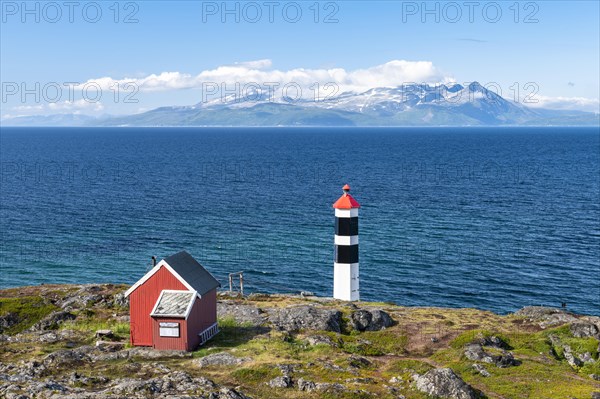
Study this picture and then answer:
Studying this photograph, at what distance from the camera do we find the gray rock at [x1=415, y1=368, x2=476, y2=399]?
27656 mm

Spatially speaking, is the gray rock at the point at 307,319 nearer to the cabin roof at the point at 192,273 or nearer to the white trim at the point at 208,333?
the white trim at the point at 208,333

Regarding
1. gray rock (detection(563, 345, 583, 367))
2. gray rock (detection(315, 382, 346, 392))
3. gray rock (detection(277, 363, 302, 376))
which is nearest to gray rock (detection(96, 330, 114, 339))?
gray rock (detection(277, 363, 302, 376))

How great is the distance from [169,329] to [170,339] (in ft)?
1.80

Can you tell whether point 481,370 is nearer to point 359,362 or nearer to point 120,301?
point 359,362

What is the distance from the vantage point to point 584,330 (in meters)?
37.3

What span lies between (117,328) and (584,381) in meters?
25.6

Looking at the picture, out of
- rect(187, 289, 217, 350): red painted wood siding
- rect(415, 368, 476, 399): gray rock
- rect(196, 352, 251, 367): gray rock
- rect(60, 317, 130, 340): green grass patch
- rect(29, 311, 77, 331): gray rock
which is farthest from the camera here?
rect(29, 311, 77, 331): gray rock

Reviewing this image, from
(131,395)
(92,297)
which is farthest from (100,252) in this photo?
(131,395)

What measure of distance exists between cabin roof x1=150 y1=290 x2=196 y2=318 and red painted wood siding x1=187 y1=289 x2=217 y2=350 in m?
0.45

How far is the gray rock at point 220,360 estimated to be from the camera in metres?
32.0

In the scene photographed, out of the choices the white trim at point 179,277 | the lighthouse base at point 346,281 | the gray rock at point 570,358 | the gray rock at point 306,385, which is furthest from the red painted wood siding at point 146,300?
the gray rock at point 570,358

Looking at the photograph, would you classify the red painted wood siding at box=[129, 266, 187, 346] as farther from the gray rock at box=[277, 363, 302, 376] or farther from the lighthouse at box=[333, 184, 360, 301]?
Result: the lighthouse at box=[333, 184, 360, 301]

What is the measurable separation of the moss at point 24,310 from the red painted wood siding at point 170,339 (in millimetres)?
10687

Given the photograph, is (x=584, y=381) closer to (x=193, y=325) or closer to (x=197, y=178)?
(x=193, y=325)
